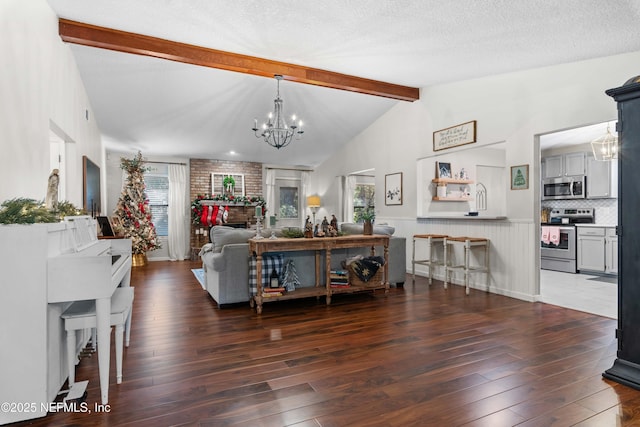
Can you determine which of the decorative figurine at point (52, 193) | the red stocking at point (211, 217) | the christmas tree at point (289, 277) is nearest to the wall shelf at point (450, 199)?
the christmas tree at point (289, 277)

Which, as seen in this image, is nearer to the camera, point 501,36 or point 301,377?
point 301,377

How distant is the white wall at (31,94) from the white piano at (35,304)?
833 mm

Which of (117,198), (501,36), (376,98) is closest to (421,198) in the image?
(376,98)

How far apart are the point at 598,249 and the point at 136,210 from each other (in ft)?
27.2

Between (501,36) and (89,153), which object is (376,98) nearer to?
(501,36)

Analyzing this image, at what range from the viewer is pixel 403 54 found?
409cm

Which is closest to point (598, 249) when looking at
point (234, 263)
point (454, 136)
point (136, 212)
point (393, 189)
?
point (454, 136)

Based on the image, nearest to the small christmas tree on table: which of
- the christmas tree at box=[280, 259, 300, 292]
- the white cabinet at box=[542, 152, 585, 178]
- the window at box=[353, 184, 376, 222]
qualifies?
the christmas tree at box=[280, 259, 300, 292]

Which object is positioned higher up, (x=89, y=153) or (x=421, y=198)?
(x=89, y=153)

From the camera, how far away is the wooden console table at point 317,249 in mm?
3783

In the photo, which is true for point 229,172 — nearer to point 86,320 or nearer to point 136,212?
point 136,212

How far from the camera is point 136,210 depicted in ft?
23.5

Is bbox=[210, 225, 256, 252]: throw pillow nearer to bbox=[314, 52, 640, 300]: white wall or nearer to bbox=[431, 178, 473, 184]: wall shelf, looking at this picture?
bbox=[314, 52, 640, 300]: white wall

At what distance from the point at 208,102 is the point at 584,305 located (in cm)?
577
